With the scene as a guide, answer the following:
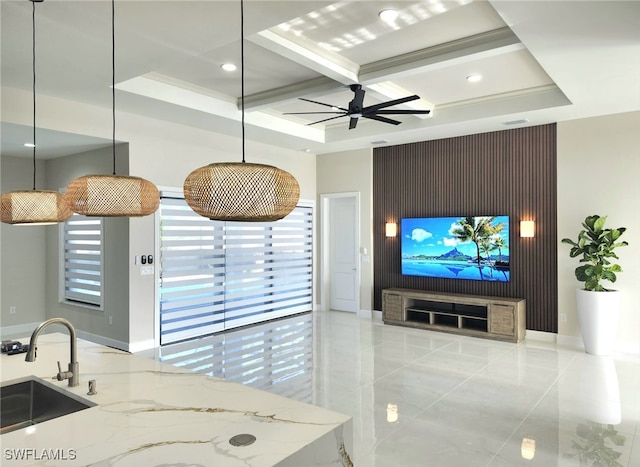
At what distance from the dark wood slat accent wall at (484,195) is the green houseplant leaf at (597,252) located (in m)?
0.54

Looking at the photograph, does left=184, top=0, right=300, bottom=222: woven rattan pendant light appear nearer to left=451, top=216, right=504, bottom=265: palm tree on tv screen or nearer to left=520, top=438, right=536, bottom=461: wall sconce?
left=520, top=438, right=536, bottom=461: wall sconce

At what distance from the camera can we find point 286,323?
23.5ft

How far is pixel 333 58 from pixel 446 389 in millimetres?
3290

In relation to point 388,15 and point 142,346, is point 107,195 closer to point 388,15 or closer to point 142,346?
point 388,15

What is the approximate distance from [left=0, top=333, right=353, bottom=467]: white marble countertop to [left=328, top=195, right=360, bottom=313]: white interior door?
598 centimetres

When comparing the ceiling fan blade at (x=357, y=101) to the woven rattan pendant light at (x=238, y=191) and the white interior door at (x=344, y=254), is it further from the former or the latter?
the white interior door at (x=344, y=254)

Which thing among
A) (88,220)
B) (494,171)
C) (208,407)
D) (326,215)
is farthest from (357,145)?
(208,407)

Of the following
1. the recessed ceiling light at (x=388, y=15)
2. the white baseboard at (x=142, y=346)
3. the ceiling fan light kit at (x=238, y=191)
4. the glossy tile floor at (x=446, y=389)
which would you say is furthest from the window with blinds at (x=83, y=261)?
the ceiling fan light kit at (x=238, y=191)

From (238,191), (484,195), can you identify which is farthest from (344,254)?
(238,191)

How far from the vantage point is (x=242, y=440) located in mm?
1456

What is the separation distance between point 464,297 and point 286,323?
2.75 meters

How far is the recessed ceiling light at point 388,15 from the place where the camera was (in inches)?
134

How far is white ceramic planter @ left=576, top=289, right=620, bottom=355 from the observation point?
515cm

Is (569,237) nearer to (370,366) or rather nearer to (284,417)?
(370,366)
